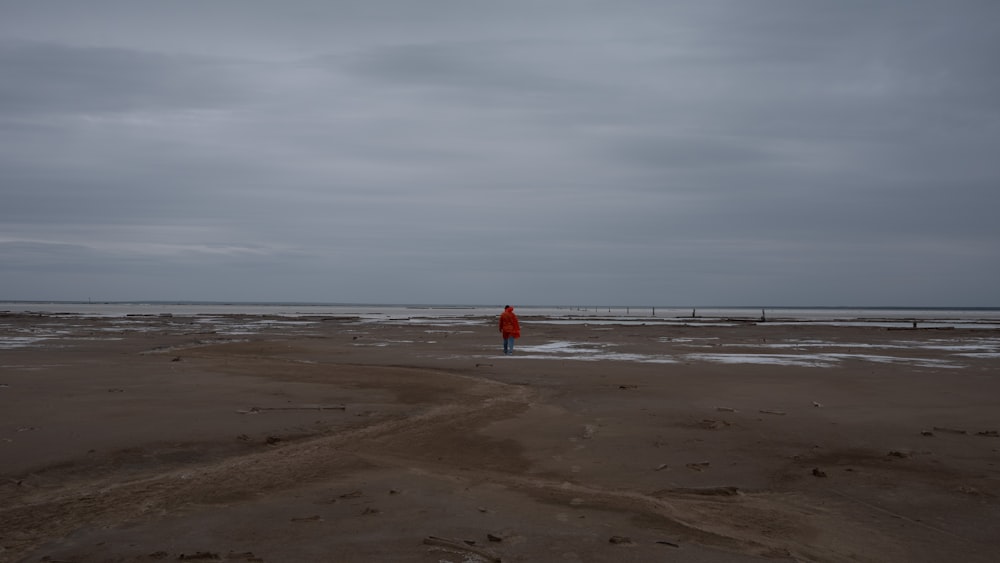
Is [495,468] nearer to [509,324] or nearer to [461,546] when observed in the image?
[461,546]

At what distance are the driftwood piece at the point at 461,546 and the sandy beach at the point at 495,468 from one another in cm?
2

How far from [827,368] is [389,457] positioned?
16.4 meters

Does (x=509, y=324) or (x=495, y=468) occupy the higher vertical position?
(x=509, y=324)

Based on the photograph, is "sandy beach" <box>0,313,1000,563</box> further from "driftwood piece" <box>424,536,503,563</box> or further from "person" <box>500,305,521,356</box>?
"person" <box>500,305,521,356</box>

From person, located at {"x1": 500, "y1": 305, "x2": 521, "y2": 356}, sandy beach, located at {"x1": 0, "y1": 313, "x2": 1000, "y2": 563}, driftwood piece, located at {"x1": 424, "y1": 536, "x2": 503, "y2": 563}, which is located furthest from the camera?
person, located at {"x1": 500, "y1": 305, "x2": 521, "y2": 356}

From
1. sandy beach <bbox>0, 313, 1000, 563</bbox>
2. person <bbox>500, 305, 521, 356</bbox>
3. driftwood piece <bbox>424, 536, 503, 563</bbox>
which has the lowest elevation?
sandy beach <bbox>0, 313, 1000, 563</bbox>

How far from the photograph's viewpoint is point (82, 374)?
1742 centimetres

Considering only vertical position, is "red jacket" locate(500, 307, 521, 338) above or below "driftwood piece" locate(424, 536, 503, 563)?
above

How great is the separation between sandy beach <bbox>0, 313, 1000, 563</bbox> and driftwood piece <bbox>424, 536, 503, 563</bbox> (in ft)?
0.07

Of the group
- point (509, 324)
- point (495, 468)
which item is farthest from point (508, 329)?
point (495, 468)

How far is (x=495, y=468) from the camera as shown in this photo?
837 cm

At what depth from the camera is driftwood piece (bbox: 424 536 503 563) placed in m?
5.14

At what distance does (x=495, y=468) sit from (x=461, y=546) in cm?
305

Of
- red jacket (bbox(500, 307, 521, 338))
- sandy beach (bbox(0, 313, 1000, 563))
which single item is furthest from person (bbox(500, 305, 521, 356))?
sandy beach (bbox(0, 313, 1000, 563))
